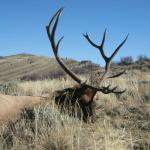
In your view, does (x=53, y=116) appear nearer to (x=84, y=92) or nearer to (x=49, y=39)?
(x=84, y=92)

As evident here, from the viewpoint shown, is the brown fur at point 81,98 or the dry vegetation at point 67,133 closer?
the dry vegetation at point 67,133

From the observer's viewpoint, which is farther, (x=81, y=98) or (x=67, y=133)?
(x=81, y=98)

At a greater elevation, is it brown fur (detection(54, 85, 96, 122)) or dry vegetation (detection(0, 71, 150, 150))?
brown fur (detection(54, 85, 96, 122))

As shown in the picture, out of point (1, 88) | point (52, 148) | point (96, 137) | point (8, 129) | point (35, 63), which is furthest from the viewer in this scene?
point (35, 63)

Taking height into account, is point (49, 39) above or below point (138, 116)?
above

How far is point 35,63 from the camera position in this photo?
50188mm

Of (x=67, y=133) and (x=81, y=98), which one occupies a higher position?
(x=81, y=98)

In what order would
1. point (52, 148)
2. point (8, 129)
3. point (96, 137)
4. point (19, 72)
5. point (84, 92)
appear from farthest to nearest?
point (19, 72), point (84, 92), point (8, 129), point (96, 137), point (52, 148)

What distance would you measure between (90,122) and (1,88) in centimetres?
605

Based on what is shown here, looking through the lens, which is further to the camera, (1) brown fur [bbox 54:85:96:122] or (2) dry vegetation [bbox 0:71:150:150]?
(1) brown fur [bbox 54:85:96:122]

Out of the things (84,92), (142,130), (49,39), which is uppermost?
(49,39)

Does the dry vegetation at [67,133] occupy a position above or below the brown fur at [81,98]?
below

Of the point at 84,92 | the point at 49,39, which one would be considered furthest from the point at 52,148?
the point at 49,39

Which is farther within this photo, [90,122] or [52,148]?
[90,122]
